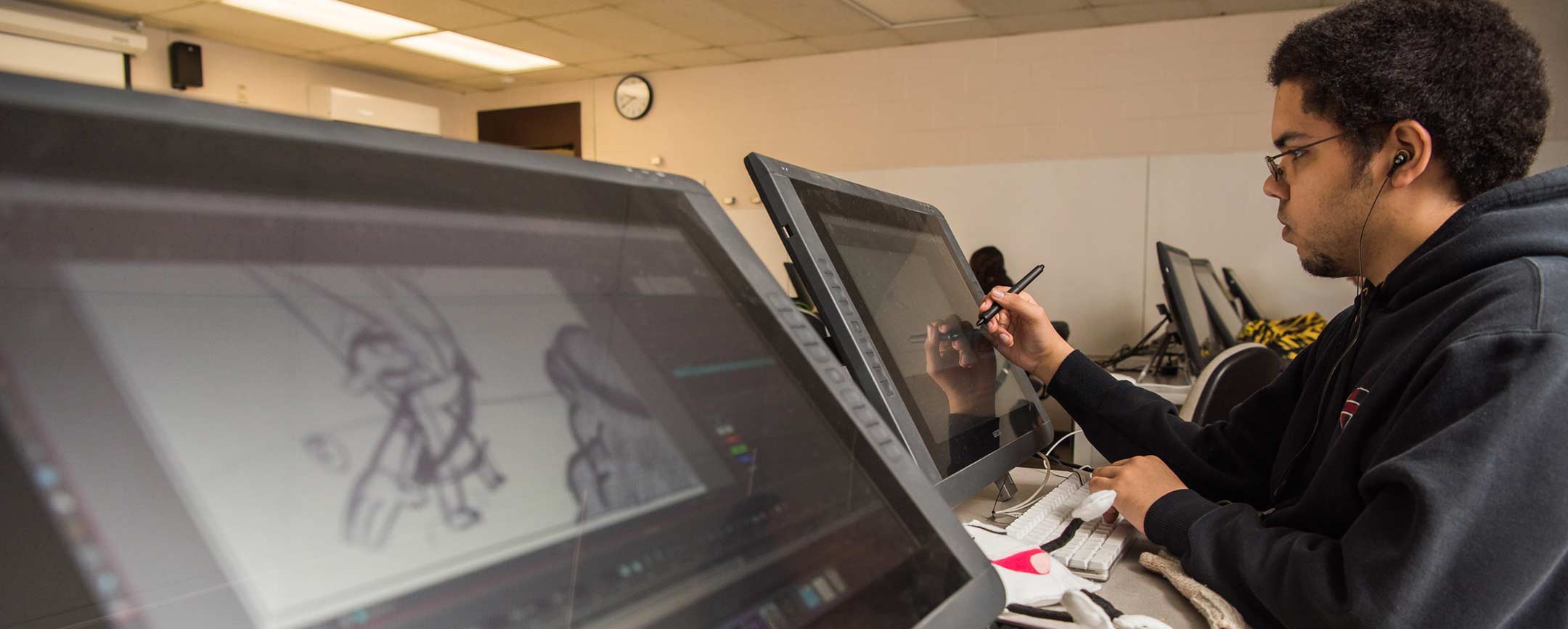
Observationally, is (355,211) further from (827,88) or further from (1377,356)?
(827,88)

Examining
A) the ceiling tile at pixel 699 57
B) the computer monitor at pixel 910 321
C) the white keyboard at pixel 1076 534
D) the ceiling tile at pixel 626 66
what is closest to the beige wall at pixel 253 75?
the ceiling tile at pixel 626 66

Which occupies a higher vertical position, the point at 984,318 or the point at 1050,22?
the point at 1050,22

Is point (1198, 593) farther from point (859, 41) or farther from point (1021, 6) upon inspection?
point (859, 41)

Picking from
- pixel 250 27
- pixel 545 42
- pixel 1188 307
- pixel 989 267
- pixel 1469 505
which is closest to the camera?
pixel 1469 505

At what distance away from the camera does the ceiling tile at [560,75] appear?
6.21 meters

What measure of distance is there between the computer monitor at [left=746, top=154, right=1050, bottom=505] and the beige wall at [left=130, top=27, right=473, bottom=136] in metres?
4.70

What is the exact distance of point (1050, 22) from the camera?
4.88 m

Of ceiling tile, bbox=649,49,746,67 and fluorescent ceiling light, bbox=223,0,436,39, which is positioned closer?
fluorescent ceiling light, bbox=223,0,436,39

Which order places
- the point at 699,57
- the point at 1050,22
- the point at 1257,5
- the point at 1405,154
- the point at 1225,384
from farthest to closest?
the point at 699,57
the point at 1050,22
the point at 1257,5
the point at 1225,384
the point at 1405,154

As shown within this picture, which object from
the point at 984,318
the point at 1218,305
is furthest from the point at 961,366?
the point at 1218,305

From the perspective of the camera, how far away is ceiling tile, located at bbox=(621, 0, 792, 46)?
4613 millimetres

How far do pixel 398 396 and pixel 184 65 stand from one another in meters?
5.92

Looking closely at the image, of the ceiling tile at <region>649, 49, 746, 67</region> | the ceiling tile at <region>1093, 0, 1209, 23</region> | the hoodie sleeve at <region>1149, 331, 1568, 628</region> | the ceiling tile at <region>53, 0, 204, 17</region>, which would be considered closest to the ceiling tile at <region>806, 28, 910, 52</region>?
the ceiling tile at <region>649, 49, 746, 67</region>

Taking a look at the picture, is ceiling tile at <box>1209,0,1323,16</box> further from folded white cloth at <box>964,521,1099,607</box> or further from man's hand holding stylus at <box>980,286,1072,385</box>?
folded white cloth at <box>964,521,1099,607</box>
